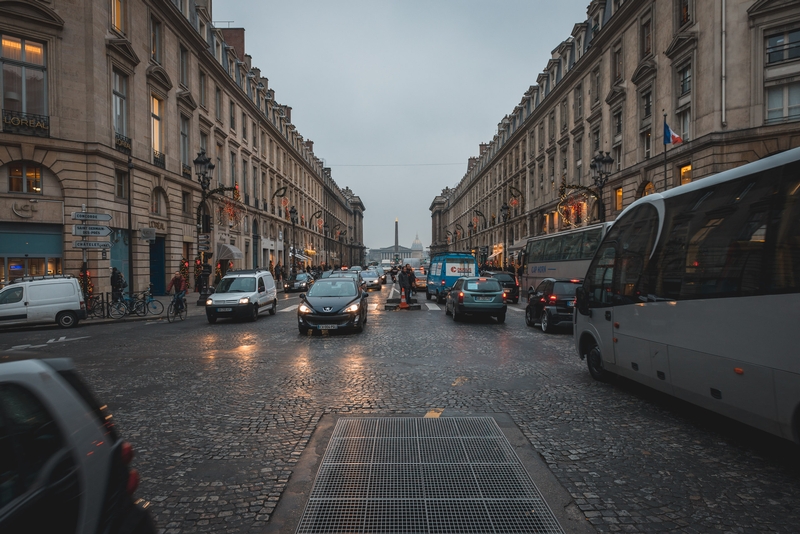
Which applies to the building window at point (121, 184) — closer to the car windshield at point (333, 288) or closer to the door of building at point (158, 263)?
the door of building at point (158, 263)

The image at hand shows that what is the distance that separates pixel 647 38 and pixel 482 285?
2022 centimetres

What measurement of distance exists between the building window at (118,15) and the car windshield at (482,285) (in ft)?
68.1

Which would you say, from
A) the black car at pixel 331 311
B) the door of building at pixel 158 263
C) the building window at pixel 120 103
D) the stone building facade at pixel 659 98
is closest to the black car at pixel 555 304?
the black car at pixel 331 311

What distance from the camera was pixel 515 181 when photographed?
2163 inches

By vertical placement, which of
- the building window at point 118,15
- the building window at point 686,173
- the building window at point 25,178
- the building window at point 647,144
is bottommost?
the building window at point 25,178

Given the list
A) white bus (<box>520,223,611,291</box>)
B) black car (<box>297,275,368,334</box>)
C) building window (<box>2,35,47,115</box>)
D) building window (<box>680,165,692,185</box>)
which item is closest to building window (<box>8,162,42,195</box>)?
building window (<box>2,35,47,115</box>)

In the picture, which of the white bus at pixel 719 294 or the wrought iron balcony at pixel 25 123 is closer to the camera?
the white bus at pixel 719 294

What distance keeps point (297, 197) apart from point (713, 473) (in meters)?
61.8

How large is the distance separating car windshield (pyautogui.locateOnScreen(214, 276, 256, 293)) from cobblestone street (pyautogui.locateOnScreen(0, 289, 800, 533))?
5783 millimetres

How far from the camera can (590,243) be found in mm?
20859

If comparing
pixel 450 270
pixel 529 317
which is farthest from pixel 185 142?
pixel 529 317

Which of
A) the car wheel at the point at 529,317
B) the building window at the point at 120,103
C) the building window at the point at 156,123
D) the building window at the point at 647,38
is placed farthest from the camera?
the building window at the point at 156,123

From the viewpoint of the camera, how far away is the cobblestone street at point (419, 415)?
372 cm

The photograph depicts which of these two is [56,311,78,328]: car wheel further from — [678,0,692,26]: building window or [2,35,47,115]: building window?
[678,0,692,26]: building window
